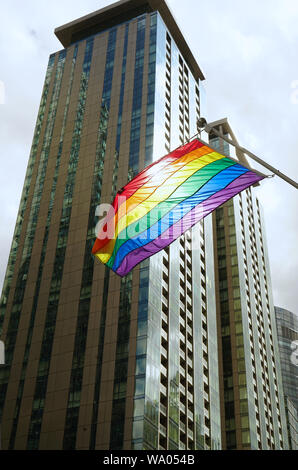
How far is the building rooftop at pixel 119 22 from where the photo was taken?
111 metres

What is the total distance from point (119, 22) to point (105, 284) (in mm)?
62875

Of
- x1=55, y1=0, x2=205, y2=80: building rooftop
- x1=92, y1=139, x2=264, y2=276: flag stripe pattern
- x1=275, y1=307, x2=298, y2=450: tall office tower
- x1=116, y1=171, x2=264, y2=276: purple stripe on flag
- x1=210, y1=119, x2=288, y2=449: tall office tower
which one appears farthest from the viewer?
x1=275, y1=307, x2=298, y2=450: tall office tower

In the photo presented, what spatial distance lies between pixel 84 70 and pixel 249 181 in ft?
283

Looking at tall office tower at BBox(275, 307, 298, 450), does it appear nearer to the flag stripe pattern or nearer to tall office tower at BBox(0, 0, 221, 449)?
tall office tower at BBox(0, 0, 221, 449)

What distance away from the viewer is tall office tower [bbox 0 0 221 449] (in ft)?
218

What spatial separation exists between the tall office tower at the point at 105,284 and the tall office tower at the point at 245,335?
12.0 metres

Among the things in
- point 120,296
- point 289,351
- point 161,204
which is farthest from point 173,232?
point 289,351

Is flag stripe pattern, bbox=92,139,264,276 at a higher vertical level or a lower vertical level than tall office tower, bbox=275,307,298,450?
lower

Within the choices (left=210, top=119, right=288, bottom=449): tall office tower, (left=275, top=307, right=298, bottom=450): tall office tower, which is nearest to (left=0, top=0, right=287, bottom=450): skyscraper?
(left=210, top=119, right=288, bottom=449): tall office tower

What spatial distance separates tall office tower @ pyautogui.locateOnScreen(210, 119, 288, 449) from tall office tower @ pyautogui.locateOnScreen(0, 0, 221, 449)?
39.2 feet

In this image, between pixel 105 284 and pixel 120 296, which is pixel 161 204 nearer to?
pixel 120 296

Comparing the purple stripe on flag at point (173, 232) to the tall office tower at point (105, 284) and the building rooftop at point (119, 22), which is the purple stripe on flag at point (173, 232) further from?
the building rooftop at point (119, 22)

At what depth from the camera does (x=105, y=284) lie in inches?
2972
